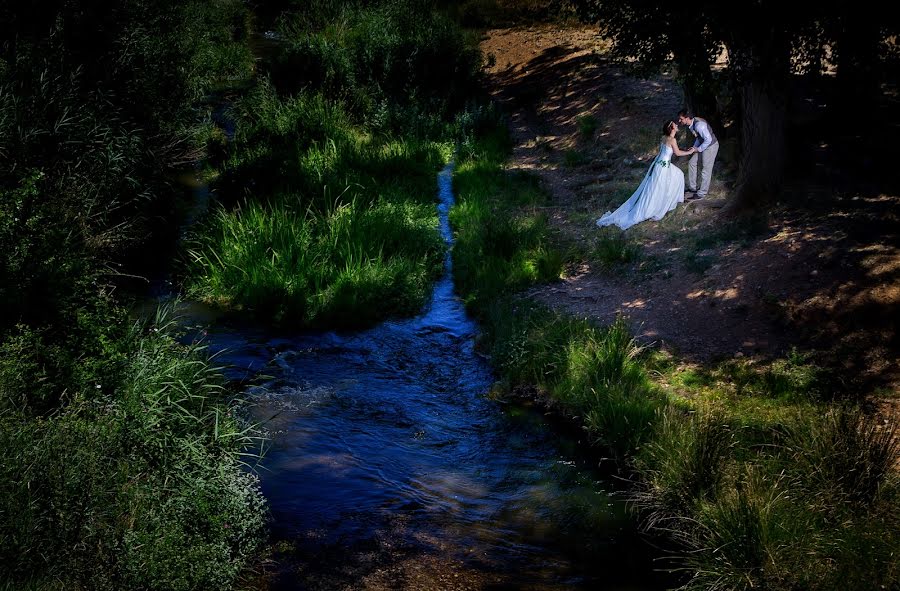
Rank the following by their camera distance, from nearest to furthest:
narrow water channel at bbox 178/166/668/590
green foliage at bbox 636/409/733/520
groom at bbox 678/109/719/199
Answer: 1. narrow water channel at bbox 178/166/668/590
2. green foliage at bbox 636/409/733/520
3. groom at bbox 678/109/719/199

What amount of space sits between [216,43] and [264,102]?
7.45 metres

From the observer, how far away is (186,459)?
610cm

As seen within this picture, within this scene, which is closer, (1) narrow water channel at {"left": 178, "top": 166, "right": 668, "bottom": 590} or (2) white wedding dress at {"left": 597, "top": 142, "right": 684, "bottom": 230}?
(1) narrow water channel at {"left": 178, "top": 166, "right": 668, "bottom": 590}

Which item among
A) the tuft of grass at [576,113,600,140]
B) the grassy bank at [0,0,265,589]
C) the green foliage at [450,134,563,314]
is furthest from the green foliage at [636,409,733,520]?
the tuft of grass at [576,113,600,140]

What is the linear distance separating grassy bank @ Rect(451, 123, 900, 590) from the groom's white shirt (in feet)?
14.9

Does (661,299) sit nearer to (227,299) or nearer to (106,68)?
(227,299)

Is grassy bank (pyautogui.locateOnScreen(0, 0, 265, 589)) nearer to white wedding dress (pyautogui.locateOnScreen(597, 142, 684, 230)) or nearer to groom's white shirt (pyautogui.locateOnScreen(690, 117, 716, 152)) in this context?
white wedding dress (pyautogui.locateOnScreen(597, 142, 684, 230))

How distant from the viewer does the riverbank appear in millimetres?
5562

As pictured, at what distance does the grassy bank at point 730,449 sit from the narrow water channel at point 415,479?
43cm

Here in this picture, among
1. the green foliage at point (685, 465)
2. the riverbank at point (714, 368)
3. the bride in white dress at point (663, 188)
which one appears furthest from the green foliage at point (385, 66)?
the green foliage at point (685, 465)

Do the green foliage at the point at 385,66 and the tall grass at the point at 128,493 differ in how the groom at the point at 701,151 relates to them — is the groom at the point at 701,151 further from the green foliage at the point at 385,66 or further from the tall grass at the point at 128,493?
the tall grass at the point at 128,493

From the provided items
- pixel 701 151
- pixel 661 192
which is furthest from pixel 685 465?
pixel 701 151

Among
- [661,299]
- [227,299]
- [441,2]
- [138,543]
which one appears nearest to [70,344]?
[138,543]

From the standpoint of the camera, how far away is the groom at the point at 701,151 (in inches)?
506
